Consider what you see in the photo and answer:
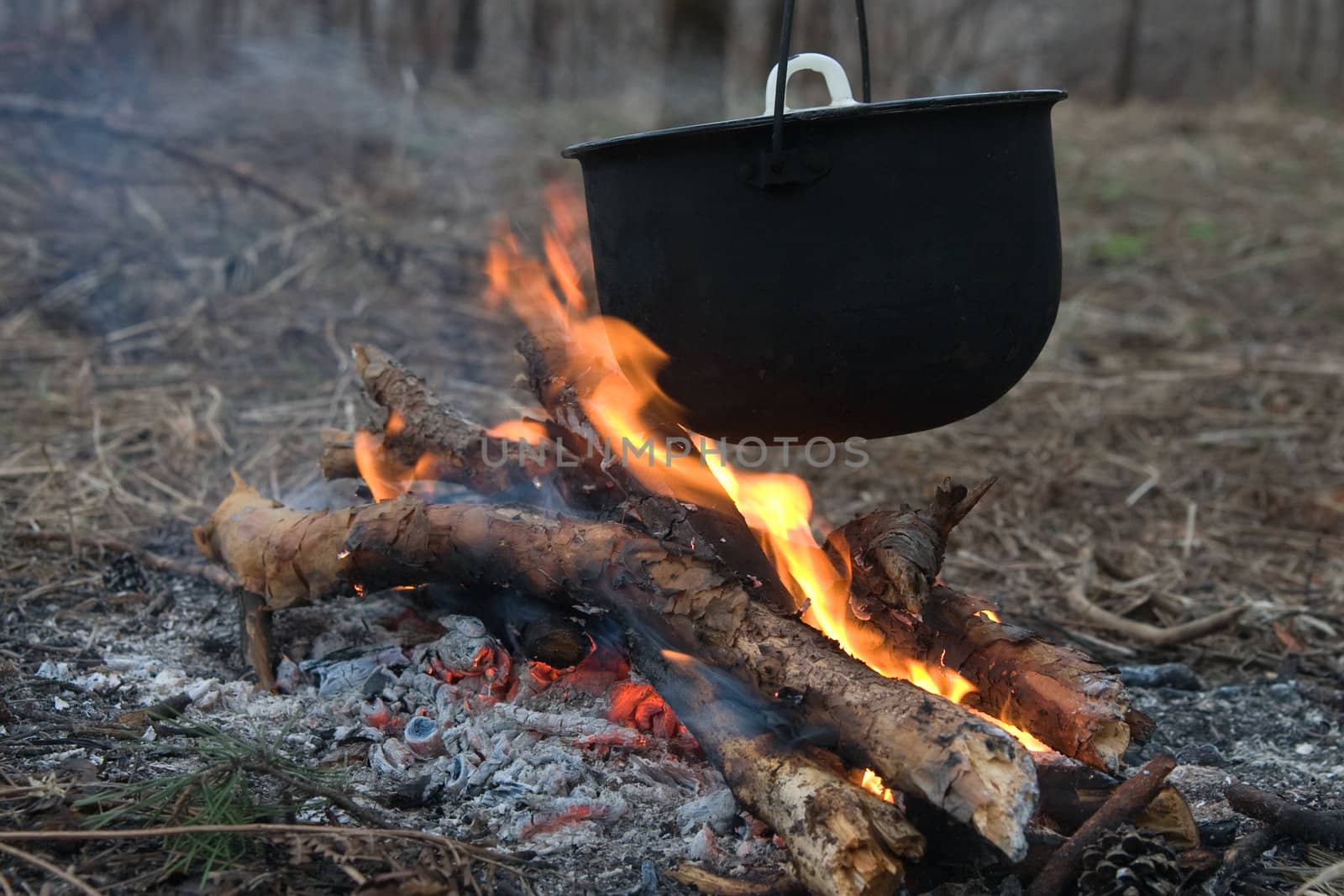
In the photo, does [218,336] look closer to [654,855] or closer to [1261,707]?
[654,855]

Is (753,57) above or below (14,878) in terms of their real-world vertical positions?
above

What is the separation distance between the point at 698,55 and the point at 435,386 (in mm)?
3550

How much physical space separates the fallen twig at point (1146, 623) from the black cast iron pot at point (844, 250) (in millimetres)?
1342

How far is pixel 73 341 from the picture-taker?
483 cm

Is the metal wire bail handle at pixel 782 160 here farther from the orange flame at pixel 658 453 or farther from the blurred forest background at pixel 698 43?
the blurred forest background at pixel 698 43

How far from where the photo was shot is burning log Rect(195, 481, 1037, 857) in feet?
5.27

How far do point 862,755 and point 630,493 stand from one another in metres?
0.77

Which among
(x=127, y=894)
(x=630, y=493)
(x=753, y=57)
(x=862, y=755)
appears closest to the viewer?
(x=127, y=894)

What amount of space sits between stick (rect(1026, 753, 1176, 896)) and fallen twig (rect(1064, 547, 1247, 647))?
1254 millimetres

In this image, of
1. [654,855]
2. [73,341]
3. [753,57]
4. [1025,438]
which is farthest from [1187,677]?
[753,57]

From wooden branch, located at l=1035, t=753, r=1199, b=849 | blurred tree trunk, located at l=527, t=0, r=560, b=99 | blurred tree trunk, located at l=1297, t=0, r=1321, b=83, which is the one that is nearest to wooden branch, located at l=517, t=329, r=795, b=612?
wooden branch, located at l=1035, t=753, r=1199, b=849

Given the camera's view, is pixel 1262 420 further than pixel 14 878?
Yes

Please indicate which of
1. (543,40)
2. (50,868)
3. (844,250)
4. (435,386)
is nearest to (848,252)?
(844,250)

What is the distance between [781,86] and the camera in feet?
5.29
